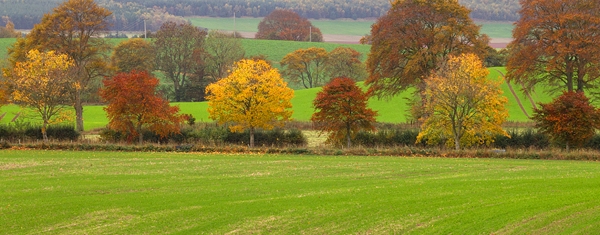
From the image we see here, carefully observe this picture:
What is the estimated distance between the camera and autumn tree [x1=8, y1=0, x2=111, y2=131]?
64188 millimetres

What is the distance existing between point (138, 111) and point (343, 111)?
47.1ft

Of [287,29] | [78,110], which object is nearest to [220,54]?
[78,110]

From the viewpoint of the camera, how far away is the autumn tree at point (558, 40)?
2117 inches

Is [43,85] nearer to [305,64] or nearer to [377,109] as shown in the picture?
[377,109]

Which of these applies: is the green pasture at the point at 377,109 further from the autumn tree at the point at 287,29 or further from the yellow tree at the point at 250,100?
the autumn tree at the point at 287,29

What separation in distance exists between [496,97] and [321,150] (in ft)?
40.9

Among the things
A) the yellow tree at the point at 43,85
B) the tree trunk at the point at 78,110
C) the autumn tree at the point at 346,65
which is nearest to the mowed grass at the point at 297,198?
the yellow tree at the point at 43,85

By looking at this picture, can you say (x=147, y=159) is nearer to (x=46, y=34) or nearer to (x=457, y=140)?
(x=457, y=140)

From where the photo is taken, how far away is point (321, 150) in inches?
1661

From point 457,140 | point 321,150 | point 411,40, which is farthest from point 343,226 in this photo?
point 411,40

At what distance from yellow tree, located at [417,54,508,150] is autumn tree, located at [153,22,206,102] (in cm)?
6165

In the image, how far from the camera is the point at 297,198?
74.3ft

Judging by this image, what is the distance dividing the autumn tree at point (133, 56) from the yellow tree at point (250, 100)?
4465 centimetres

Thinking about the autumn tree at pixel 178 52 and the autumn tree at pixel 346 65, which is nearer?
the autumn tree at pixel 178 52
